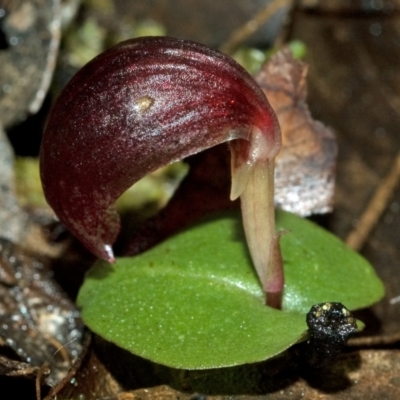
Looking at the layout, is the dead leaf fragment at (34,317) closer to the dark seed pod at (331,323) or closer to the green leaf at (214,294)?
the green leaf at (214,294)

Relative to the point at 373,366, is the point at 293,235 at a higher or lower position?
higher

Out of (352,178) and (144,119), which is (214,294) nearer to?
(144,119)

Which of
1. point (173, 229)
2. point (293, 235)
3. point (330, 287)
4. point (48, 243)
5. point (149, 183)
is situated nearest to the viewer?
point (330, 287)

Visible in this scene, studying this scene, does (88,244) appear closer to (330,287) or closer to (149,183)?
(330,287)

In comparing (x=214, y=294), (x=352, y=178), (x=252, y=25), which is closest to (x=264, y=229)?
(x=214, y=294)

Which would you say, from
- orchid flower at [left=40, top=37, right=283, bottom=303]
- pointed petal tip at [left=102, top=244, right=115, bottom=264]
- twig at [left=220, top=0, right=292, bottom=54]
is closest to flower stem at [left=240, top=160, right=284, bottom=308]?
orchid flower at [left=40, top=37, right=283, bottom=303]

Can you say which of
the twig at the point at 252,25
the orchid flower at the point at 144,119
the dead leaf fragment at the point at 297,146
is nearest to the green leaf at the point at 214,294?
the dead leaf fragment at the point at 297,146

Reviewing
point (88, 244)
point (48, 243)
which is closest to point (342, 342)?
point (88, 244)
